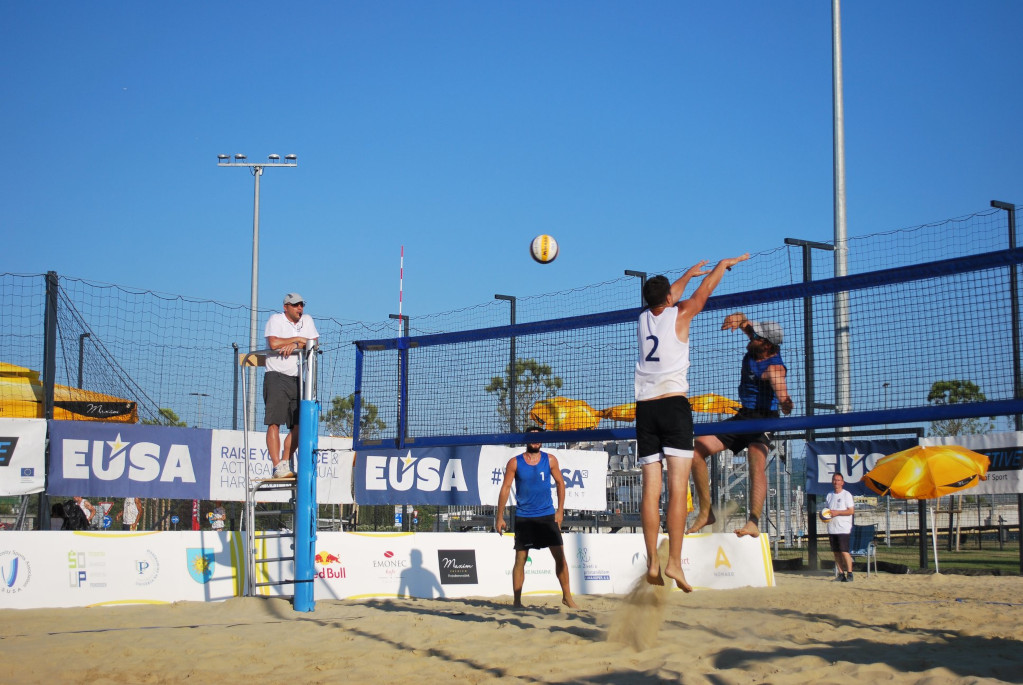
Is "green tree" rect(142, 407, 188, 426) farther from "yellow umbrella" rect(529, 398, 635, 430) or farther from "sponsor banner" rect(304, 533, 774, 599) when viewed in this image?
"yellow umbrella" rect(529, 398, 635, 430)

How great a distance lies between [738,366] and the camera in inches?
297

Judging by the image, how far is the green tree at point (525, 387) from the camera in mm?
8562

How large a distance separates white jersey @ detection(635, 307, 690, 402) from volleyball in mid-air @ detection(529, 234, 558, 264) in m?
4.61

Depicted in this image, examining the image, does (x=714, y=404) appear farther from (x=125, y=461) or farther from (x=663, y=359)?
(x=125, y=461)

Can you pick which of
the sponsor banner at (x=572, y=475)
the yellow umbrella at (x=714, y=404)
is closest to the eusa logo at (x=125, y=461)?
the sponsor banner at (x=572, y=475)

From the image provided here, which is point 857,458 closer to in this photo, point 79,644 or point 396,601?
point 396,601

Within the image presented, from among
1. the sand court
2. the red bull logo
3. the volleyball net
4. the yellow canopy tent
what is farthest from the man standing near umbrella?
the yellow canopy tent

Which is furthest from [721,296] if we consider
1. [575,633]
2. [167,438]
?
[167,438]

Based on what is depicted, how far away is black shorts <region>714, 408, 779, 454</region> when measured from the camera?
7289mm

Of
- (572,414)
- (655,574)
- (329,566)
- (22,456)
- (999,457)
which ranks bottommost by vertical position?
(329,566)

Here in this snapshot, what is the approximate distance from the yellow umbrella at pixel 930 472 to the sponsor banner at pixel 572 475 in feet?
14.8

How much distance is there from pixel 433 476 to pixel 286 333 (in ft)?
20.2

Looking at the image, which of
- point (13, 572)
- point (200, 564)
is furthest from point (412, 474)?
point (13, 572)

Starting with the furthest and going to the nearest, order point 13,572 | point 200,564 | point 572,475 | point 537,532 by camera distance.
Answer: point 572,475, point 200,564, point 537,532, point 13,572
